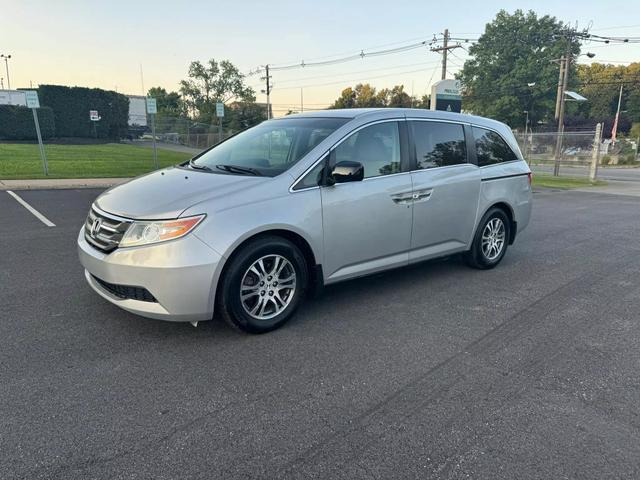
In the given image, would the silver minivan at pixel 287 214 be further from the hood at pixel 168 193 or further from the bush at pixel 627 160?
the bush at pixel 627 160

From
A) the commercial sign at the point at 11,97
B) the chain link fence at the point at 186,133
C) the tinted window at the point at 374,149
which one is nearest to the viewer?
the tinted window at the point at 374,149

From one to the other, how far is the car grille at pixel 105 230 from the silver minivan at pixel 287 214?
1 centimetres

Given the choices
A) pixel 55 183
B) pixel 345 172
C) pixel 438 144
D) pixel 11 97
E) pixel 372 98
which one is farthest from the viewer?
pixel 372 98

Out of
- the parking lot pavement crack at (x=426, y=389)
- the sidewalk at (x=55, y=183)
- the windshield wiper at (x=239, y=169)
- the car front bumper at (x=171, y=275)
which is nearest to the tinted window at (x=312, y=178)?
the windshield wiper at (x=239, y=169)

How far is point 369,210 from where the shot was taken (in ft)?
13.9

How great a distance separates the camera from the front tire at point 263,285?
3.53m

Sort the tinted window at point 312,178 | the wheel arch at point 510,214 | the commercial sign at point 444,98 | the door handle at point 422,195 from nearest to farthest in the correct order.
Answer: the tinted window at point 312,178
the door handle at point 422,195
the wheel arch at point 510,214
the commercial sign at point 444,98

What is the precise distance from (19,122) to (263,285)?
41214 millimetres

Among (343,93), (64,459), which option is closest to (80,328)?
(64,459)

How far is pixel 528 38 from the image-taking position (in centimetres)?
6425

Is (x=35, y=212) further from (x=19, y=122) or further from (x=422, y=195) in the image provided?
(x=19, y=122)

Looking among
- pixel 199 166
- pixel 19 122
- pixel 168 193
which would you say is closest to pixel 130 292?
pixel 168 193

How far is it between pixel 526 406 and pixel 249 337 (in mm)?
2008

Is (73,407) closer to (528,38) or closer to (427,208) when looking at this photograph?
(427,208)
